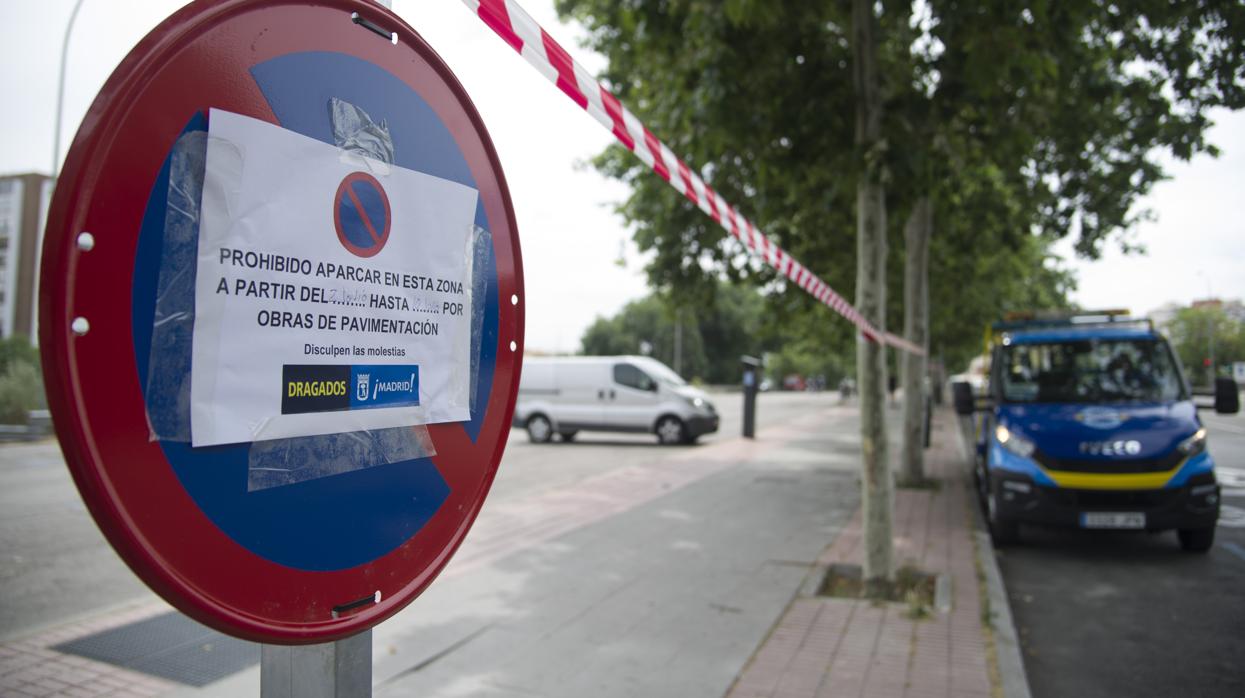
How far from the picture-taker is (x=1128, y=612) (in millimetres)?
5730

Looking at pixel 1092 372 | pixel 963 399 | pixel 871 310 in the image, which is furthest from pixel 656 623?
pixel 1092 372

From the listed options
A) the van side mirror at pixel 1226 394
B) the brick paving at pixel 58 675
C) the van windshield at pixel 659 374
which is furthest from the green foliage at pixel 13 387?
the van side mirror at pixel 1226 394

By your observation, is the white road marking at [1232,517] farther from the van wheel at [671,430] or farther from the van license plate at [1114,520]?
the van wheel at [671,430]

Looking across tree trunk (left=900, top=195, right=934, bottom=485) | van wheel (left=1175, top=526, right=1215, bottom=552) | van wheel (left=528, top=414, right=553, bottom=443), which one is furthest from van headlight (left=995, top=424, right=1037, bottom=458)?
van wheel (left=528, top=414, right=553, bottom=443)

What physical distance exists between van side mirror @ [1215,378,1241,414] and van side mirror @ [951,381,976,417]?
2126 millimetres

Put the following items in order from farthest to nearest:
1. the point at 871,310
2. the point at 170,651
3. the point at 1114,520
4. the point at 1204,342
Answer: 1. the point at 1204,342
2. the point at 1114,520
3. the point at 871,310
4. the point at 170,651

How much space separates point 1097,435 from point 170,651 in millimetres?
7277

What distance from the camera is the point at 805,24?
670 centimetres

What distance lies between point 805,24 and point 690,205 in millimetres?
3742

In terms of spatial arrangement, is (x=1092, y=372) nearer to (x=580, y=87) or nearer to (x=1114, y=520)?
(x=1114, y=520)

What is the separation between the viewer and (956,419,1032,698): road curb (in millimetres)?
4105

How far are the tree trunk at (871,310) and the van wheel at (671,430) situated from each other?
12.7 meters

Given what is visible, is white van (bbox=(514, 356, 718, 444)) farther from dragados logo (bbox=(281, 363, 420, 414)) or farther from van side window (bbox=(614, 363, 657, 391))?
dragados logo (bbox=(281, 363, 420, 414))

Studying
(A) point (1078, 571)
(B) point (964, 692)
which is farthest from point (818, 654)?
(A) point (1078, 571)
